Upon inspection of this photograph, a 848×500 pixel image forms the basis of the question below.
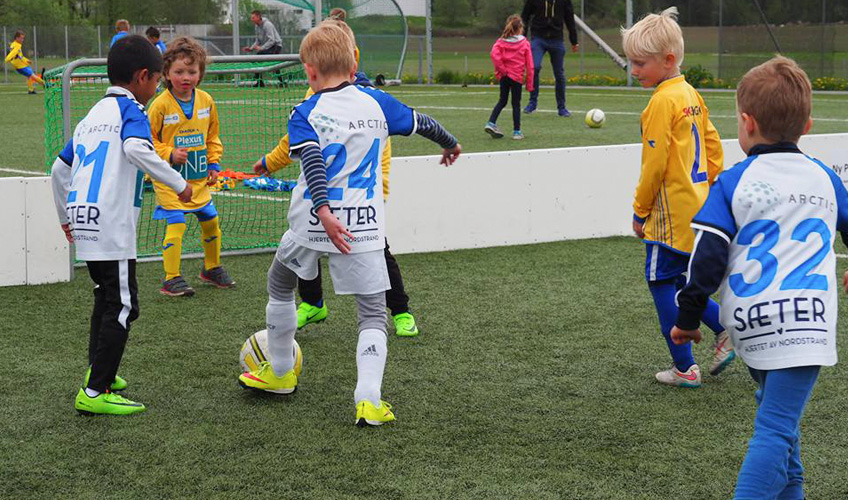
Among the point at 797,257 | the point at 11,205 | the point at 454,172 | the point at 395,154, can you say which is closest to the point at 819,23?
the point at 395,154

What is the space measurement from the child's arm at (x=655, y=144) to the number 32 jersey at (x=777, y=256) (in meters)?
1.50

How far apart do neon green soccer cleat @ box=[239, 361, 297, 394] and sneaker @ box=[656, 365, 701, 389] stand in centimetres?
174

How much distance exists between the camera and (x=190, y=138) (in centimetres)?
703

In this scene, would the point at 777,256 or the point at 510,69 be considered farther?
the point at 510,69

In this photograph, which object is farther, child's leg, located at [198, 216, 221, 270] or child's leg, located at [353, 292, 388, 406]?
child's leg, located at [198, 216, 221, 270]

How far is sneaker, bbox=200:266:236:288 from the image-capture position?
7.20m

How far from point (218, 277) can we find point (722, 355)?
349 centimetres

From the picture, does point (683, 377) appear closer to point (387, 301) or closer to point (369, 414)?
point (369, 414)

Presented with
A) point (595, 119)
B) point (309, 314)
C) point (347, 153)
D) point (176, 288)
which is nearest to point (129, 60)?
point (347, 153)

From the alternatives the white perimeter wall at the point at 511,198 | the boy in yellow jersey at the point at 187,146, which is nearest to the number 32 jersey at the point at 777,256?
the boy in yellow jersey at the point at 187,146

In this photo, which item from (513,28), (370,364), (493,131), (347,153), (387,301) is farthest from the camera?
(513,28)

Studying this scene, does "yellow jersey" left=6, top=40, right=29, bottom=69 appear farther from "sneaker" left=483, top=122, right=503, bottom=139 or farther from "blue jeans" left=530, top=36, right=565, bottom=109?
"sneaker" left=483, top=122, right=503, bottom=139

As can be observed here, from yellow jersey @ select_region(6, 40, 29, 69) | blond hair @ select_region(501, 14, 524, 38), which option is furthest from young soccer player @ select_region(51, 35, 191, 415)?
yellow jersey @ select_region(6, 40, 29, 69)

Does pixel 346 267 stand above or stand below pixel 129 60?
below
